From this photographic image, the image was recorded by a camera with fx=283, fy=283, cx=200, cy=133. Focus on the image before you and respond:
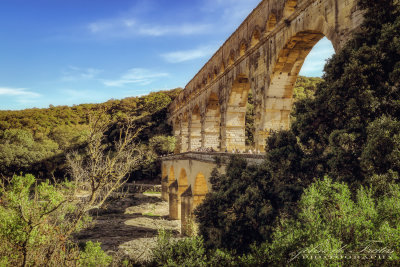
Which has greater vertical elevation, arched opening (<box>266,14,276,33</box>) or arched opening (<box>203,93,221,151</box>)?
arched opening (<box>266,14,276,33</box>)

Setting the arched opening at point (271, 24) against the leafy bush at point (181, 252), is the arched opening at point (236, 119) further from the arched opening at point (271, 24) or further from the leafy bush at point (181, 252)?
the leafy bush at point (181, 252)

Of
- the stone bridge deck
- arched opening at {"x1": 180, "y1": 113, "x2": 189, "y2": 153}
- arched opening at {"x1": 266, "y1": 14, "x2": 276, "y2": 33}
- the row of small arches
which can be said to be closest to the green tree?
the stone bridge deck

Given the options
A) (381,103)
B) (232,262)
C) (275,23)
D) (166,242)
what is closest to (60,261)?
(166,242)

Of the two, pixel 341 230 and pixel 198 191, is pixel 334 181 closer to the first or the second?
pixel 341 230

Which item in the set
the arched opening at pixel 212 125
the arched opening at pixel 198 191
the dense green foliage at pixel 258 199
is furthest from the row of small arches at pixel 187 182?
the dense green foliage at pixel 258 199

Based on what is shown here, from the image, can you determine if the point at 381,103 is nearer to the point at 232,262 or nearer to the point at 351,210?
the point at 351,210

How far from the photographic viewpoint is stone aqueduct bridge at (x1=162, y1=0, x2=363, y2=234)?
839cm

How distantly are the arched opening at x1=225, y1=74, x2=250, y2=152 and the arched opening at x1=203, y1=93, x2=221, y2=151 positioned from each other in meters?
3.44

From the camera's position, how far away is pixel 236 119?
1606 centimetres

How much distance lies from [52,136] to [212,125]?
108 ft

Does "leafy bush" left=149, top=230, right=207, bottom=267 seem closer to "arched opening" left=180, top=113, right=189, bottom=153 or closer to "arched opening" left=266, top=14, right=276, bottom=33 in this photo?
"arched opening" left=266, top=14, right=276, bottom=33

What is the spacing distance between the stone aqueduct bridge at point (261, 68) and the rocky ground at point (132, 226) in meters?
2.37

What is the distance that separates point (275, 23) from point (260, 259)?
938 centimetres

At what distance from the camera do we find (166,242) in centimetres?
895
